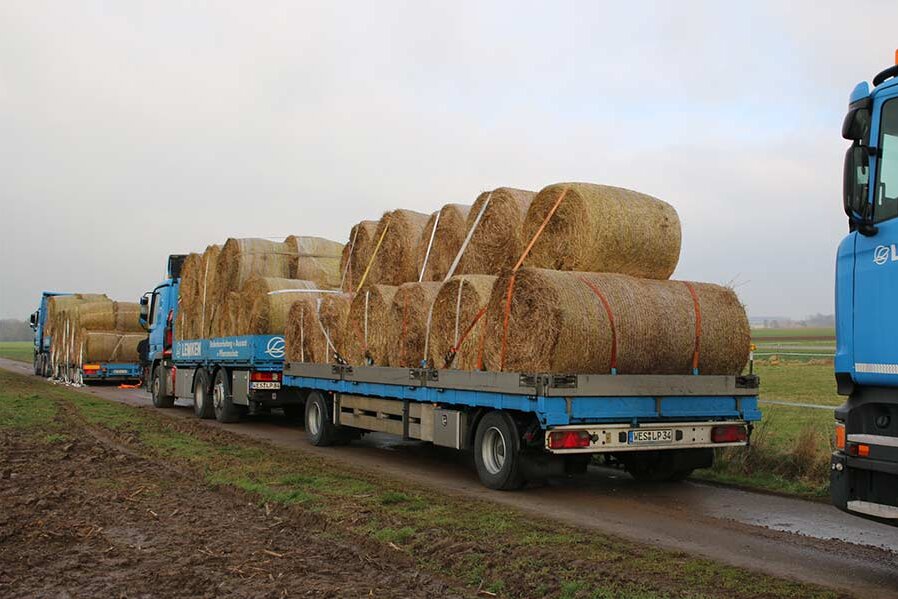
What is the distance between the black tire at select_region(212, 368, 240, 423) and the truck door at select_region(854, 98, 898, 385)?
14.4 metres

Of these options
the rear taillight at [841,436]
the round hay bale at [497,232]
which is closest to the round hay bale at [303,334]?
the round hay bale at [497,232]

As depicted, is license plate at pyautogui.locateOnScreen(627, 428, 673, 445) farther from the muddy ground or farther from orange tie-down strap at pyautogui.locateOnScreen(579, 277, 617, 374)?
the muddy ground

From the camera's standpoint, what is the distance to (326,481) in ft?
33.1

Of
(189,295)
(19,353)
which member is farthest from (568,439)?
(19,353)

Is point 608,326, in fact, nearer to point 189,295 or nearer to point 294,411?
point 294,411

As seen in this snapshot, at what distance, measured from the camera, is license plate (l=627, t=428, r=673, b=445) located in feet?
31.6

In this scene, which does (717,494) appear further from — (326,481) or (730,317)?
(326,481)

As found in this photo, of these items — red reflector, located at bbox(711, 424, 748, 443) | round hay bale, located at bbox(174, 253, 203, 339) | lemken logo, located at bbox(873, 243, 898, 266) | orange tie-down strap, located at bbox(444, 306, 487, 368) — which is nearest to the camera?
lemken logo, located at bbox(873, 243, 898, 266)

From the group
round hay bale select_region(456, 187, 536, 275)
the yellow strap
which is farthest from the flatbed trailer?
the yellow strap

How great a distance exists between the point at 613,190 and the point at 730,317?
1.92 meters

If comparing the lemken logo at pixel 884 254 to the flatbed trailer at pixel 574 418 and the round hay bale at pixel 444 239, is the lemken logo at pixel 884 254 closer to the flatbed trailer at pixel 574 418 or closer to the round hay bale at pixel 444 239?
the flatbed trailer at pixel 574 418

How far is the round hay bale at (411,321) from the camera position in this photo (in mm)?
11773

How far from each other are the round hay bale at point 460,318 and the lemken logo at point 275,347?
22.0 ft

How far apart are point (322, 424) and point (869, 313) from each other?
9.83 metres
